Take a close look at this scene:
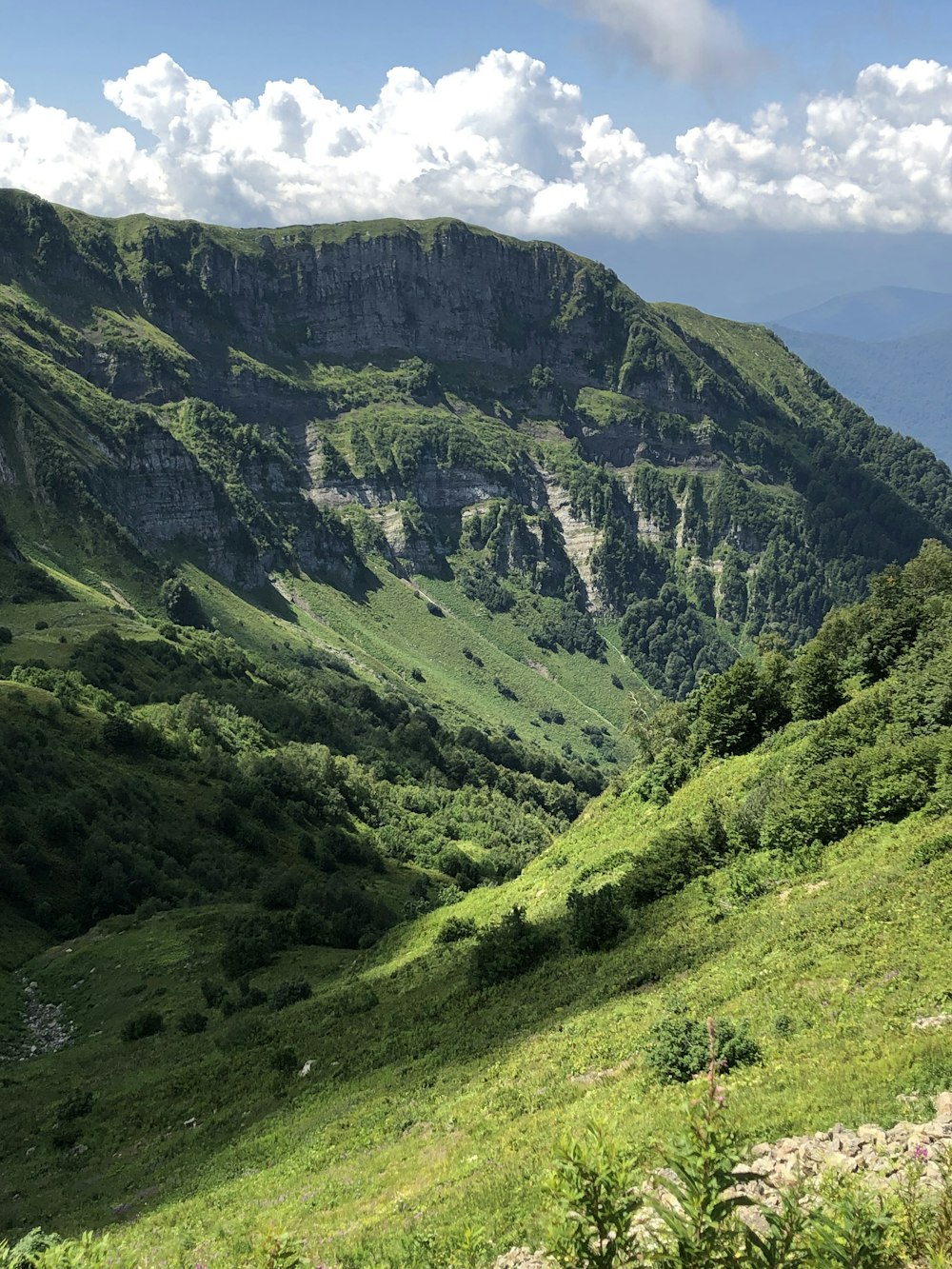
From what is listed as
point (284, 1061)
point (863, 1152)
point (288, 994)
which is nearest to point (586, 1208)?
point (863, 1152)

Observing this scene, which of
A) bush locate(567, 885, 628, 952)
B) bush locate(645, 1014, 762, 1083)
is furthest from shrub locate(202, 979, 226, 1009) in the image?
bush locate(645, 1014, 762, 1083)

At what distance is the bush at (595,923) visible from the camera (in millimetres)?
35156

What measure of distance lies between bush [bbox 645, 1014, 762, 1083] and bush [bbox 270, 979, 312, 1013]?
2977 centimetres

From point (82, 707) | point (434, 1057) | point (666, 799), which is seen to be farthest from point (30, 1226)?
point (82, 707)

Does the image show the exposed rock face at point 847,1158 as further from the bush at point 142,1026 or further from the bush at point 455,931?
the bush at point 142,1026

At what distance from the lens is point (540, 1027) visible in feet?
93.1

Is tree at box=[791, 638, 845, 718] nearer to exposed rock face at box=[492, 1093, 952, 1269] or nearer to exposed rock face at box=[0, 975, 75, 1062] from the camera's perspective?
exposed rock face at box=[492, 1093, 952, 1269]

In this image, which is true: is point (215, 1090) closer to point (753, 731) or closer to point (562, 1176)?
point (562, 1176)

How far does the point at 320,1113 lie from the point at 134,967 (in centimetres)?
3747

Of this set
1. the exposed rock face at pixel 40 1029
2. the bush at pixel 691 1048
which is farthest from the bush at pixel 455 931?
the bush at pixel 691 1048

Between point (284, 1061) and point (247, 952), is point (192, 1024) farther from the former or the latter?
point (284, 1061)

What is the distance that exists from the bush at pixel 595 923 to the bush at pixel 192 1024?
22.7 meters

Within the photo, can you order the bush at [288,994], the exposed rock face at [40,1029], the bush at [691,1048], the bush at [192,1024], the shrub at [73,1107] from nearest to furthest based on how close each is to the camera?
the bush at [691,1048] → the shrub at [73,1107] → the bush at [192,1024] → the bush at [288,994] → the exposed rock face at [40,1029]

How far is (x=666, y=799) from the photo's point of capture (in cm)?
5991
